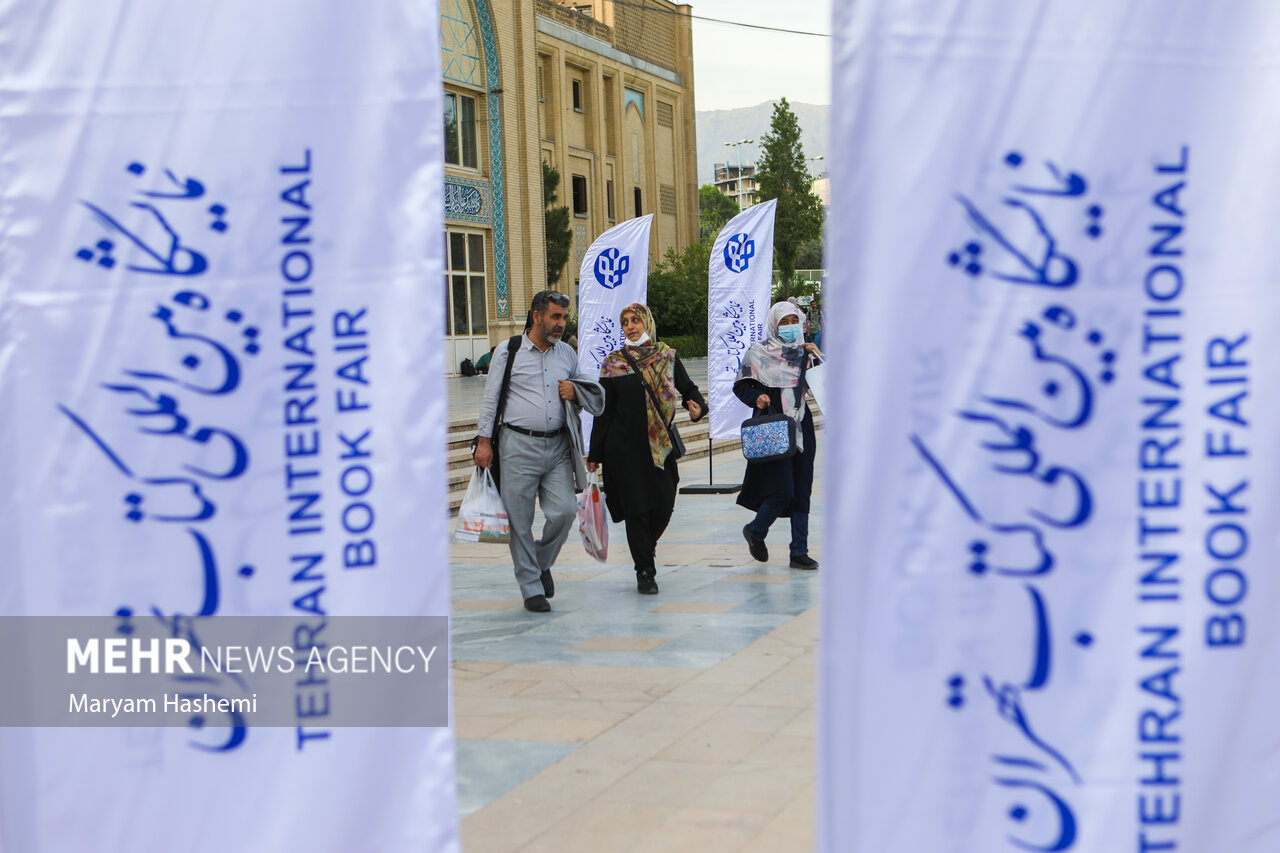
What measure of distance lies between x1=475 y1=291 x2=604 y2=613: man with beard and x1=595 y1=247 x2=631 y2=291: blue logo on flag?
4160 mm

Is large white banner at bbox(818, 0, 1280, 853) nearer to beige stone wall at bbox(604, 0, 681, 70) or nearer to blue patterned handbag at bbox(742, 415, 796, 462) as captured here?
blue patterned handbag at bbox(742, 415, 796, 462)

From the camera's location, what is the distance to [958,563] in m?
2.01

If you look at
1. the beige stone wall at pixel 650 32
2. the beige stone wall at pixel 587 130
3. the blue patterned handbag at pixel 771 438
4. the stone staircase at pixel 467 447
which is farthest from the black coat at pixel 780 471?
the beige stone wall at pixel 650 32

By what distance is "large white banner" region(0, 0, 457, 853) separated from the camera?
2193 millimetres

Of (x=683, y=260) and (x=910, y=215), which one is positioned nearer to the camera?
(x=910, y=215)

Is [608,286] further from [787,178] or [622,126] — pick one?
[787,178]

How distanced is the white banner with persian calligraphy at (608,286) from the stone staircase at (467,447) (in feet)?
5.07

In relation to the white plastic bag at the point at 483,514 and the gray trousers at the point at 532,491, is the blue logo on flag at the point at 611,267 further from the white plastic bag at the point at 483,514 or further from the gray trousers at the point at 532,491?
the white plastic bag at the point at 483,514

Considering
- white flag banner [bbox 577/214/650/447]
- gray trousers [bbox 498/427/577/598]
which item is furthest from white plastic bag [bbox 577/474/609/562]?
white flag banner [bbox 577/214/650/447]

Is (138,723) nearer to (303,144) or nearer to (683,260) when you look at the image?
(303,144)

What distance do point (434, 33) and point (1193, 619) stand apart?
62.5 inches

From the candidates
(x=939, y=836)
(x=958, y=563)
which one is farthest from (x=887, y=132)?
(x=939, y=836)

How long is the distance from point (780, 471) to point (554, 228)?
29.5m

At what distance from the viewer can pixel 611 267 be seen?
11.4 m
